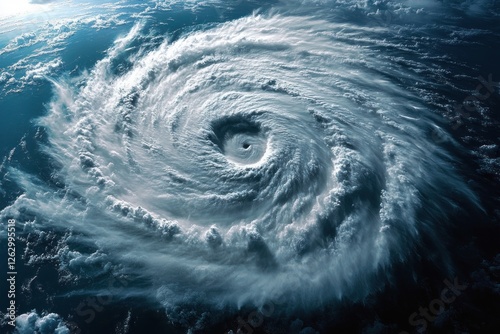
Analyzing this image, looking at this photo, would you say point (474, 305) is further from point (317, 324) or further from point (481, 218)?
point (317, 324)

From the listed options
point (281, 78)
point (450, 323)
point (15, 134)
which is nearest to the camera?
point (450, 323)

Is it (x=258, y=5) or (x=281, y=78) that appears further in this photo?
(x=258, y=5)

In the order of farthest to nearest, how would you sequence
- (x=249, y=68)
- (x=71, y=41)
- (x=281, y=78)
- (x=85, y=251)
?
1. (x=71, y=41)
2. (x=249, y=68)
3. (x=281, y=78)
4. (x=85, y=251)

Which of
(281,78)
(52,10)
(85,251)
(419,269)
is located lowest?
A: (85,251)

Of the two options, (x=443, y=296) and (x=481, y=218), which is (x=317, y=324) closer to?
(x=443, y=296)

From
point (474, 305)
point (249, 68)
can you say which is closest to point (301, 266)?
point (474, 305)

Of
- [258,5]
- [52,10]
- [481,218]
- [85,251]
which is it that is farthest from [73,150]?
[52,10]

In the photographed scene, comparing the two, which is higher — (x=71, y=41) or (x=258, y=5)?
(x=258, y=5)
